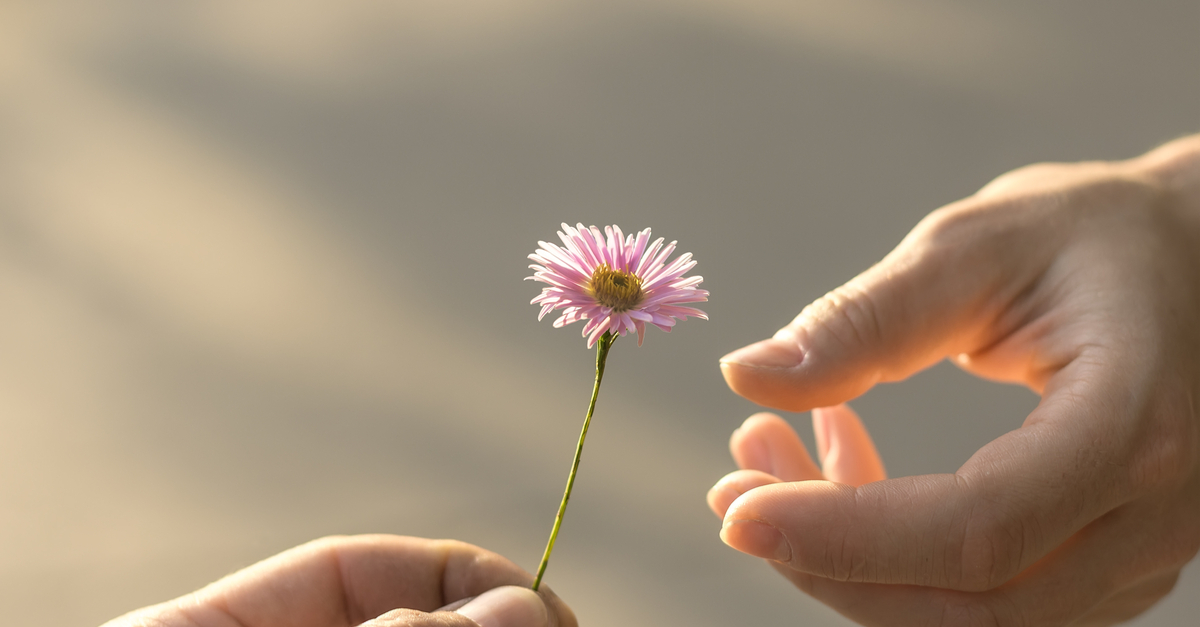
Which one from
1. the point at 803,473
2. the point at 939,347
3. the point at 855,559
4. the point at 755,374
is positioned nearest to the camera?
the point at 855,559

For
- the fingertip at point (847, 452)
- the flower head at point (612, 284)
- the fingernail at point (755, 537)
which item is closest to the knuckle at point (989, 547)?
the fingernail at point (755, 537)

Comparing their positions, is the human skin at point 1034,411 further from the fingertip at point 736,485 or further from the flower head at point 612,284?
the flower head at point 612,284


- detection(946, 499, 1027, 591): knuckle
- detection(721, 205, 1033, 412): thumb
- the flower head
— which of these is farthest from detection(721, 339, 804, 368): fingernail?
Result: detection(946, 499, 1027, 591): knuckle

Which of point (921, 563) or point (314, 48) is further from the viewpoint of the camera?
point (314, 48)

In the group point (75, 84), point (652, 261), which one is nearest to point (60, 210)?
point (75, 84)

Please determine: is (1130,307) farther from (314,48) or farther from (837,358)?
(314,48)

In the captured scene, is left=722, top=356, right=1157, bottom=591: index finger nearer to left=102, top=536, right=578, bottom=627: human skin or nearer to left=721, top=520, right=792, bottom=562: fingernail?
left=721, top=520, right=792, bottom=562: fingernail

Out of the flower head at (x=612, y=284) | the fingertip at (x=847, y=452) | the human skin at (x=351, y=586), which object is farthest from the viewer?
the fingertip at (x=847, y=452)
